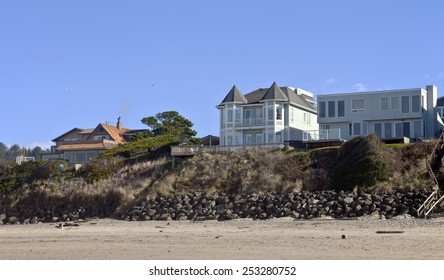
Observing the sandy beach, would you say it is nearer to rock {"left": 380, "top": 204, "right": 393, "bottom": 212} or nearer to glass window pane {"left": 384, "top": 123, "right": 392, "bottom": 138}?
rock {"left": 380, "top": 204, "right": 393, "bottom": 212}

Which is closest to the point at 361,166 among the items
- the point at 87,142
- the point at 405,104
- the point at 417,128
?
the point at 417,128

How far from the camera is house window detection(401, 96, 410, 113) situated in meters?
58.6

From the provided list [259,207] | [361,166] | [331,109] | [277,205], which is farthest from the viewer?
[331,109]

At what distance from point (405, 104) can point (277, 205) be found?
24.3 meters

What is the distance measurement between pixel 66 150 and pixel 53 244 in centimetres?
5060

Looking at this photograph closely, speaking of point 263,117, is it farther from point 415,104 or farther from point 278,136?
point 415,104

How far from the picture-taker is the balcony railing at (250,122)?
65938mm

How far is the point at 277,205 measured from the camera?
38.3 meters

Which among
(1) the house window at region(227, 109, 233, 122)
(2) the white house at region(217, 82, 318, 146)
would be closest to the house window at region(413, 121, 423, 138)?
(2) the white house at region(217, 82, 318, 146)

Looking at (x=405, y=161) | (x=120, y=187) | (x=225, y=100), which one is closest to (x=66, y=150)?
(x=225, y=100)

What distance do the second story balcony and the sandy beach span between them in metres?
30.5

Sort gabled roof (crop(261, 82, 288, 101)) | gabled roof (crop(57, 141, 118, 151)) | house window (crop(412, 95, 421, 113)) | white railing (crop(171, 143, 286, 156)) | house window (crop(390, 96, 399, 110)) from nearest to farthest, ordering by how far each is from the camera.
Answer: white railing (crop(171, 143, 286, 156)) < house window (crop(412, 95, 421, 113)) < house window (crop(390, 96, 399, 110)) < gabled roof (crop(261, 82, 288, 101)) < gabled roof (crop(57, 141, 118, 151))

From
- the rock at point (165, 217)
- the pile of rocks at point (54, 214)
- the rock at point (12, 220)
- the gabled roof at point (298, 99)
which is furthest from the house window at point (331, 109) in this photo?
the rock at point (12, 220)

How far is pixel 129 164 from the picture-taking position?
55594 millimetres
